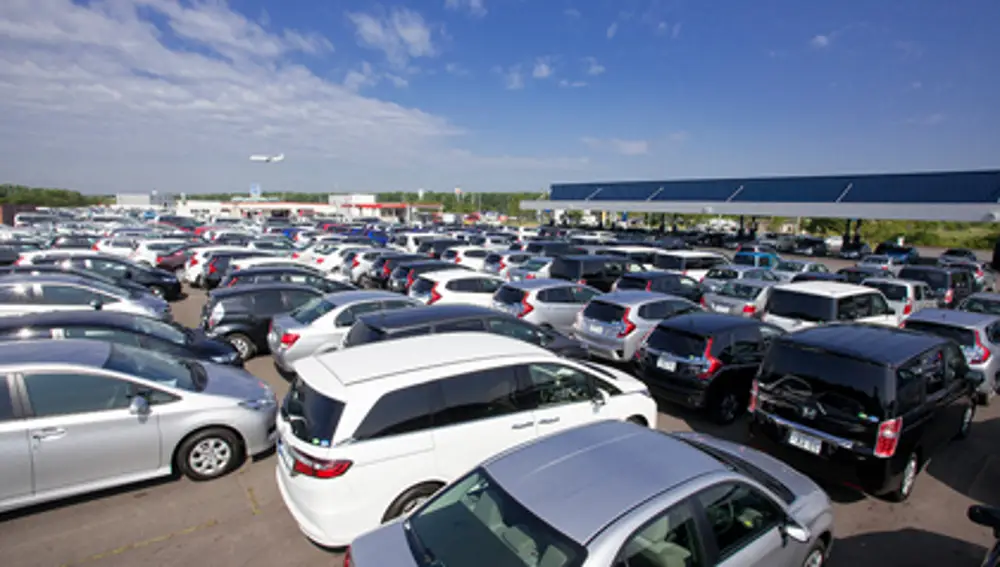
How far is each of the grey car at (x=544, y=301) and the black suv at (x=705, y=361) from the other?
322cm

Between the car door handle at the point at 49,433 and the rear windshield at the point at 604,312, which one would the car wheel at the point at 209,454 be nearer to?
the car door handle at the point at 49,433

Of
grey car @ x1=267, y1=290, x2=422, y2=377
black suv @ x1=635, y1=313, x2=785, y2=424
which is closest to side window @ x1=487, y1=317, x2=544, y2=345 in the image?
black suv @ x1=635, y1=313, x2=785, y2=424

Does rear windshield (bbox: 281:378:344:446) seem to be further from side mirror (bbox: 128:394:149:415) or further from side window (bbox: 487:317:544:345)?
side window (bbox: 487:317:544:345)

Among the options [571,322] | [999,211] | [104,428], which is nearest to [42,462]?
[104,428]

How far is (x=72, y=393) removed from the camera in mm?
4926

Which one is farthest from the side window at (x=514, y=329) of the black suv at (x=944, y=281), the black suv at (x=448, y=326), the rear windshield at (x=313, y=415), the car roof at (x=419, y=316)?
the black suv at (x=944, y=281)

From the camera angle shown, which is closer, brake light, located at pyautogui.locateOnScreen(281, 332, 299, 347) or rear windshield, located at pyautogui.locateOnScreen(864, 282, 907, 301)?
brake light, located at pyautogui.locateOnScreen(281, 332, 299, 347)

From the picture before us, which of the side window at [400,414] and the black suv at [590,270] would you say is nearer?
the side window at [400,414]

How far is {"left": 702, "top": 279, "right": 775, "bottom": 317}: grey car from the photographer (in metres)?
12.2

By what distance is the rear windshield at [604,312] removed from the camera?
9323mm

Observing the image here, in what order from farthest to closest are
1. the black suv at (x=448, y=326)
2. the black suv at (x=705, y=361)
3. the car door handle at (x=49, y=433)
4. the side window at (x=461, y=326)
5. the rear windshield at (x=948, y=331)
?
the rear windshield at (x=948, y=331), the side window at (x=461, y=326), the black suv at (x=705, y=361), the black suv at (x=448, y=326), the car door handle at (x=49, y=433)

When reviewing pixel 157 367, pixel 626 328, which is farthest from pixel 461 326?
pixel 157 367

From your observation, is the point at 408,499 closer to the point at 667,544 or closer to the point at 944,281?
the point at 667,544

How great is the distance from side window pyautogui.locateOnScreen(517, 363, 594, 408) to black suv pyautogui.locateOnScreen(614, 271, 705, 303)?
298 inches
